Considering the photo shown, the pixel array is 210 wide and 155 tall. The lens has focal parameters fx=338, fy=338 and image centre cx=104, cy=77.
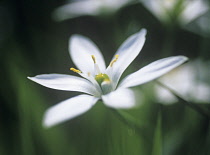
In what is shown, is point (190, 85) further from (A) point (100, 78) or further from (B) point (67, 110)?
(B) point (67, 110)

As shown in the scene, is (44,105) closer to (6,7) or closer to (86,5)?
(86,5)

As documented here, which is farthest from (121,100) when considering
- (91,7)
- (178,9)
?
(91,7)

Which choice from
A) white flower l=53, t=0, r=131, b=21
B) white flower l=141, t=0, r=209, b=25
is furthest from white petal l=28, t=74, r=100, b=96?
white flower l=53, t=0, r=131, b=21

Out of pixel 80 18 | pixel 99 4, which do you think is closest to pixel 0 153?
pixel 99 4

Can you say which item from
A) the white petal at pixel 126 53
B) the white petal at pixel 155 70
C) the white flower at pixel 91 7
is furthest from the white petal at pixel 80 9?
the white petal at pixel 155 70

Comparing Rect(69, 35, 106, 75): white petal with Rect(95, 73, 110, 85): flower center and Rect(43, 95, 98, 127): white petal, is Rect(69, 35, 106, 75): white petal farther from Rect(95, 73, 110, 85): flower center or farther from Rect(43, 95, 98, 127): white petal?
Rect(43, 95, 98, 127): white petal

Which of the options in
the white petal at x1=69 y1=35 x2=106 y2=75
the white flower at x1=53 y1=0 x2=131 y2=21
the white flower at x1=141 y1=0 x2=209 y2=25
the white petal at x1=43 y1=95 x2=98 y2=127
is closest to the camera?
the white petal at x1=43 y1=95 x2=98 y2=127

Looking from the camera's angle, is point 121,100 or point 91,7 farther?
point 91,7
